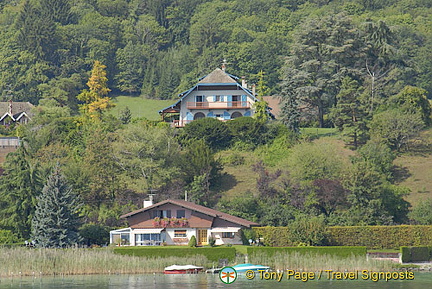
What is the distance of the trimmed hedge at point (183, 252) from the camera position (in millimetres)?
67250

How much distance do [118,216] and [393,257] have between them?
82.2ft

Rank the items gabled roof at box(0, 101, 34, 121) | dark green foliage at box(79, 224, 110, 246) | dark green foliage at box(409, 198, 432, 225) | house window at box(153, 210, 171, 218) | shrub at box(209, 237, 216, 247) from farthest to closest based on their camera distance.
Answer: gabled roof at box(0, 101, 34, 121) → dark green foliage at box(409, 198, 432, 225) → house window at box(153, 210, 171, 218) → dark green foliage at box(79, 224, 110, 246) → shrub at box(209, 237, 216, 247)

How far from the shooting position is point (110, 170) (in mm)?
88000

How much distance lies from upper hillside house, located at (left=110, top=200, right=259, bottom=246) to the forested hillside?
398 centimetres

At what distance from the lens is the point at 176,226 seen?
77.2 metres

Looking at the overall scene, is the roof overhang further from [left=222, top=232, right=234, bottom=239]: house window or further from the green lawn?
the green lawn

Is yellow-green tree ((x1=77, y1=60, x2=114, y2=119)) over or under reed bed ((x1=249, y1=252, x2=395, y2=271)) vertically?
over

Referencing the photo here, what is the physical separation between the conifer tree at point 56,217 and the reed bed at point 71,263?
6878 millimetres

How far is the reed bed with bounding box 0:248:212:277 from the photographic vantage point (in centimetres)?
6212

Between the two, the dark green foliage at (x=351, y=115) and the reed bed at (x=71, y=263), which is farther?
the dark green foliage at (x=351, y=115)

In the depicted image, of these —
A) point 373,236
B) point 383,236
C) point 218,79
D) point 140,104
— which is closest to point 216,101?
point 218,79

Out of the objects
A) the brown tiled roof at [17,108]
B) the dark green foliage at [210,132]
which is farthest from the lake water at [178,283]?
the brown tiled roof at [17,108]

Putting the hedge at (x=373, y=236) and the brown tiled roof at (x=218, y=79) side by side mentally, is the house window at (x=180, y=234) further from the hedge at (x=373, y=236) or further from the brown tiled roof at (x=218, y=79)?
the brown tiled roof at (x=218, y=79)

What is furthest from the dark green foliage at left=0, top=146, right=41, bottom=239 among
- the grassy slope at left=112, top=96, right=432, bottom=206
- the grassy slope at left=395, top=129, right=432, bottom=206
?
the grassy slope at left=395, top=129, right=432, bottom=206
